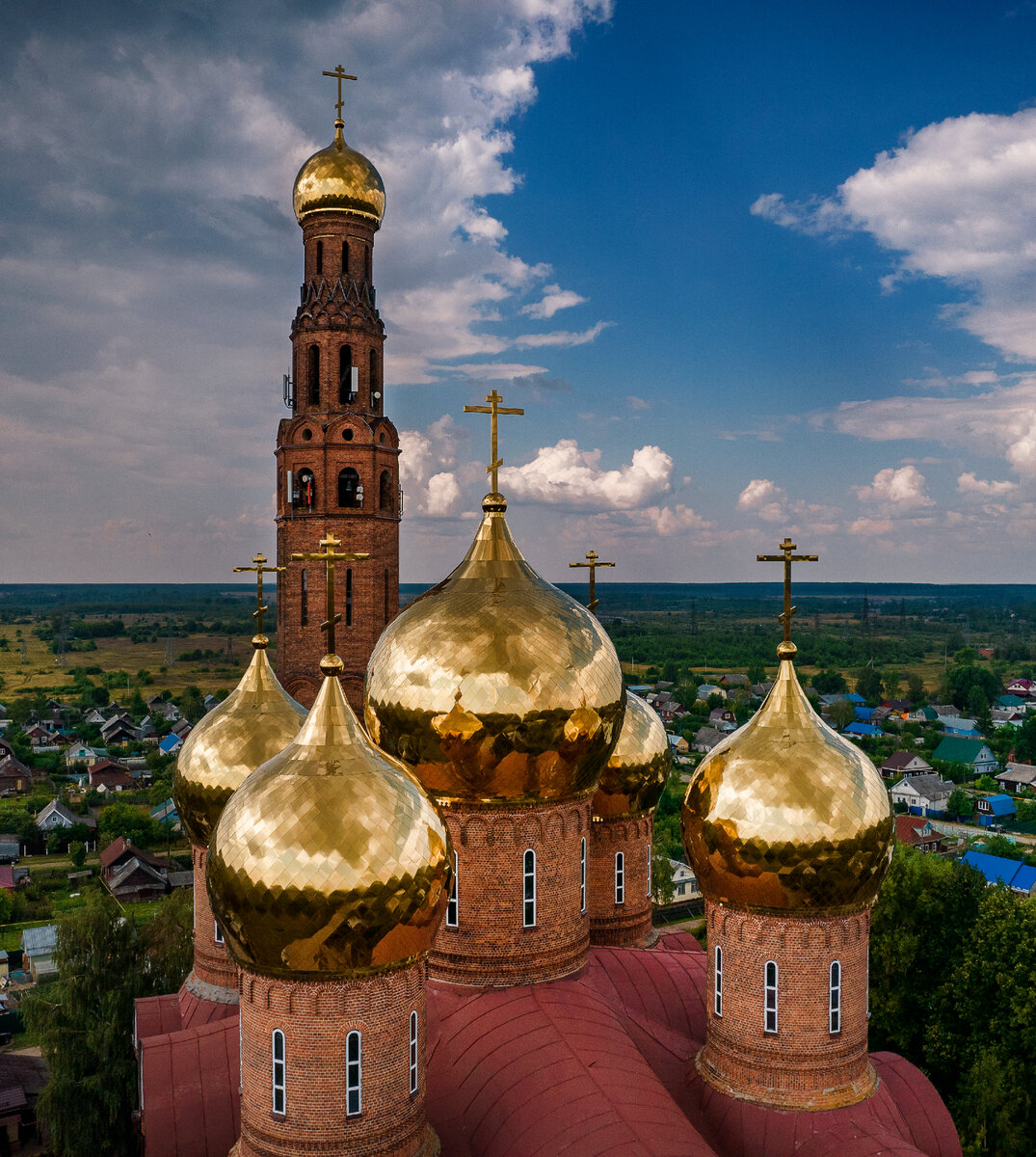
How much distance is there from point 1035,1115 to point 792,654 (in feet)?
42.3

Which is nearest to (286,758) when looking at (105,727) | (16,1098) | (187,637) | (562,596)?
(562,596)

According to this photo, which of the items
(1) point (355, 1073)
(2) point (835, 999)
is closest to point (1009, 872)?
(2) point (835, 999)

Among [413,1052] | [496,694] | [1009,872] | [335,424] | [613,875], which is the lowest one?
[1009,872]

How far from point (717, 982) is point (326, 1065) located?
179 inches

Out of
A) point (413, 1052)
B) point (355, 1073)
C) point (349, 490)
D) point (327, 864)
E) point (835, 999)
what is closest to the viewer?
point (327, 864)

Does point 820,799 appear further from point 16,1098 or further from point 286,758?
point 16,1098

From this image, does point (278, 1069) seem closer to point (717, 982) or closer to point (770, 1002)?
point (717, 982)

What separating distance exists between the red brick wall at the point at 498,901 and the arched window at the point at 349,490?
11951 millimetres

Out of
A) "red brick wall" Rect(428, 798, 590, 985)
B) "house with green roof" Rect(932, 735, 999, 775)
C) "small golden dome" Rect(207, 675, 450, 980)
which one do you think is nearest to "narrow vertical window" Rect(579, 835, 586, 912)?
"red brick wall" Rect(428, 798, 590, 985)

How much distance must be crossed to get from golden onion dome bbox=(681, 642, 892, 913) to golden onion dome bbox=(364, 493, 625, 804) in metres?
1.59

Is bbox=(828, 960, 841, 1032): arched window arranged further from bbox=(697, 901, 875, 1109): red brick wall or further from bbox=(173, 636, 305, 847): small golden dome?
bbox=(173, 636, 305, 847): small golden dome

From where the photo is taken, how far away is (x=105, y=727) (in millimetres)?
74125

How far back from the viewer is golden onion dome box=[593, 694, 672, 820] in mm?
14305

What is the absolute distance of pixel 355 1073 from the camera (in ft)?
27.7
